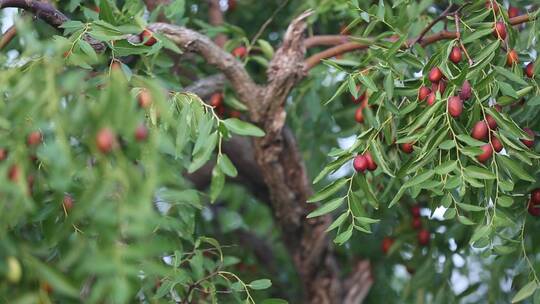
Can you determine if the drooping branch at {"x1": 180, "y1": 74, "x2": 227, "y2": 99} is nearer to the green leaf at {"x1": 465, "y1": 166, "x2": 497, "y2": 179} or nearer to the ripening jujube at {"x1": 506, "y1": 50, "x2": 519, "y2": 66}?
the ripening jujube at {"x1": 506, "y1": 50, "x2": 519, "y2": 66}

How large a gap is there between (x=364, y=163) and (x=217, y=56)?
→ 727mm

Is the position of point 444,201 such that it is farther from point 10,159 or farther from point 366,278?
point 366,278

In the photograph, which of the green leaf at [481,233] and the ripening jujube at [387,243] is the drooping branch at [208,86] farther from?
the green leaf at [481,233]

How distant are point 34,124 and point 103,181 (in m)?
0.15

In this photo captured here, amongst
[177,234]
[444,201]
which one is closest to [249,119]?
[177,234]

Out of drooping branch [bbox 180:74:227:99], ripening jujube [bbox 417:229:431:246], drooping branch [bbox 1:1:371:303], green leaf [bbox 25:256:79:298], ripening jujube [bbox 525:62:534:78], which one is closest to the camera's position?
green leaf [bbox 25:256:79:298]

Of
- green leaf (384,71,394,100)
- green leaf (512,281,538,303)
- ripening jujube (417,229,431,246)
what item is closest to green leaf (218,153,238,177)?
green leaf (384,71,394,100)

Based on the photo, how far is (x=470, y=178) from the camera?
1.88 meters

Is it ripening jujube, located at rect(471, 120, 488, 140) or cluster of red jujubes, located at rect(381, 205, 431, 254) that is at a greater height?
ripening jujube, located at rect(471, 120, 488, 140)

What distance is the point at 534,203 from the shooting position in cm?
225

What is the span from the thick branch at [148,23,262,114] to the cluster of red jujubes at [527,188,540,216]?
2.78 feet

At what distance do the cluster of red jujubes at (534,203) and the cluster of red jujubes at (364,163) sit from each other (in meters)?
0.46

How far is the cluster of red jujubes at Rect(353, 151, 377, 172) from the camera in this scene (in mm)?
2018

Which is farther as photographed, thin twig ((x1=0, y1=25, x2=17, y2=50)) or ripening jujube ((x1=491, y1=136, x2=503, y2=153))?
thin twig ((x1=0, y1=25, x2=17, y2=50))
